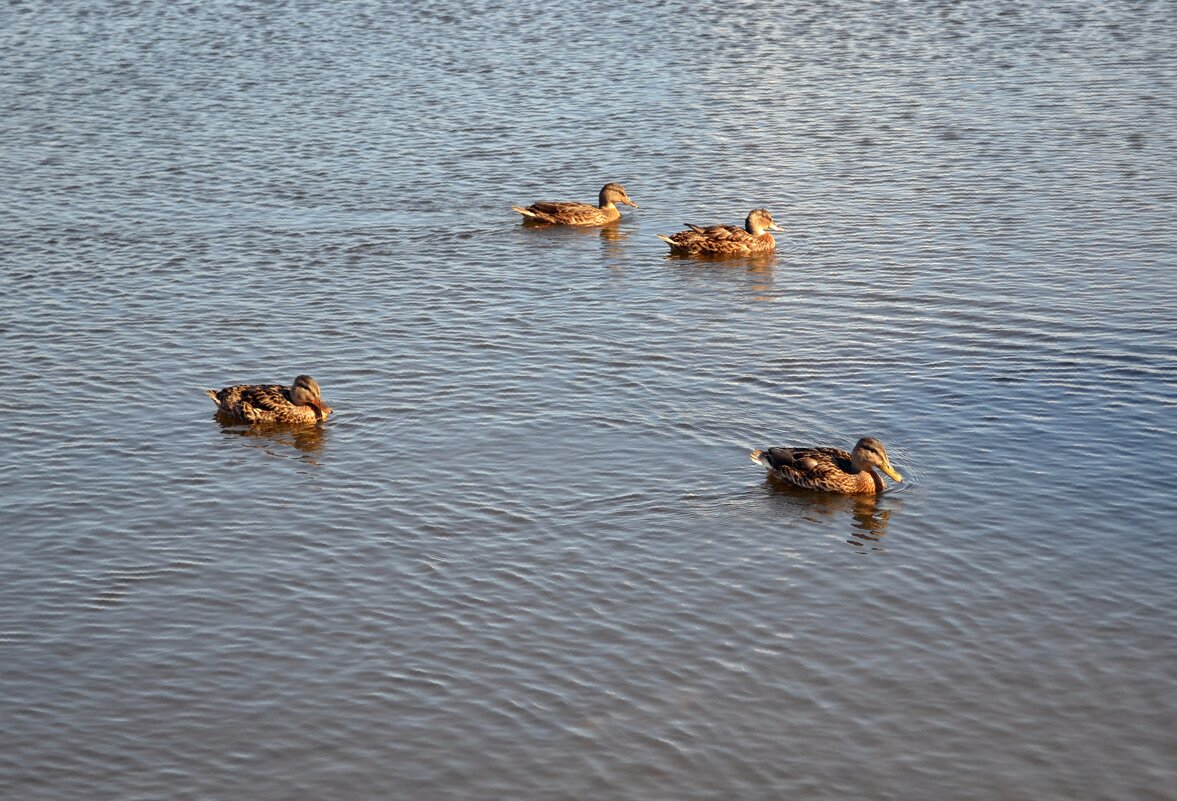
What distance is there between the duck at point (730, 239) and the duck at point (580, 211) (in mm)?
1774

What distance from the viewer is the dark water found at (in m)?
13.0

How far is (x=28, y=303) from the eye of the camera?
A: 933 inches

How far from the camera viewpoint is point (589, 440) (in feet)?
61.6

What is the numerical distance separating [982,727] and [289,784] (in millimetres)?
5265

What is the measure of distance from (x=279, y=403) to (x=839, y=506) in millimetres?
6517

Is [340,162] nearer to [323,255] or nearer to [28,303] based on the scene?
[323,255]

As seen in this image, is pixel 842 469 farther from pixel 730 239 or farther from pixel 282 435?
pixel 730 239

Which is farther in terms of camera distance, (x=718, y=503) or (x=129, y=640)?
(x=718, y=503)

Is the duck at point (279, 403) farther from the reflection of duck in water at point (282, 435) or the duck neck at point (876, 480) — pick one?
the duck neck at point (876, 480)

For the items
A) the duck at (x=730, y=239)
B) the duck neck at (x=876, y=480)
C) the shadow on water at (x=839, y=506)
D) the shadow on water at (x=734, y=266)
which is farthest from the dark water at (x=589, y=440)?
the duck at (x=730, y=239)

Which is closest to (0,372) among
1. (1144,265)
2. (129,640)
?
(129,640)

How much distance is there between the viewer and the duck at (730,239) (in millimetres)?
25750

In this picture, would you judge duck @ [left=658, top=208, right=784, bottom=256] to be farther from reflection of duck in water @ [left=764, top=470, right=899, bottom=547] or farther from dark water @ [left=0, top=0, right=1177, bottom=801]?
reflection of duck in water @ [left=764, top=470, right=899, bottom=547]

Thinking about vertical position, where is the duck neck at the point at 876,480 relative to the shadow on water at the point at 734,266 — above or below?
below
